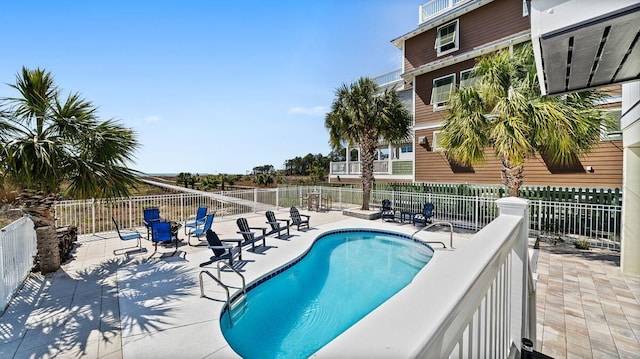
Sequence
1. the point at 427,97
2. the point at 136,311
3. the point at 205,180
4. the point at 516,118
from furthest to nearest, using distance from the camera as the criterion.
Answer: the point at 205,180
the point at 427,97
the point at 516,118
the point at 136,311

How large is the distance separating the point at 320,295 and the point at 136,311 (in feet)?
12.7

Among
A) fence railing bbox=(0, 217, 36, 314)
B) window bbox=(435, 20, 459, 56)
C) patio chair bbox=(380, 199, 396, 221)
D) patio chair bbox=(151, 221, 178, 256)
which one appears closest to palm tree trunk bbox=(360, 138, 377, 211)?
patio chair bbox=(380, 199, 396, 221)

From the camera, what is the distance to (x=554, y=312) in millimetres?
4121

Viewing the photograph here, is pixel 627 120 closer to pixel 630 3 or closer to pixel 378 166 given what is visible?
pixel 630 3

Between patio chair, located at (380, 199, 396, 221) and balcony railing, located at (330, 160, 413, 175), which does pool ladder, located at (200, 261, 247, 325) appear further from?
balcony railing, located at (330, 160, 413, 175)

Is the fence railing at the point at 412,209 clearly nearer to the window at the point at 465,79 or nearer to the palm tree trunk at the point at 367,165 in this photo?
the palm tree trunk at the point at 367,165

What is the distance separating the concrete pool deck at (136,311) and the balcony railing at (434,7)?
1384 centimetres

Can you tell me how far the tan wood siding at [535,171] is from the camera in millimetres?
10656

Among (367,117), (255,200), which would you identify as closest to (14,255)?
(255,200)

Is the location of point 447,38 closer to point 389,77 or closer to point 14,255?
point 389,77

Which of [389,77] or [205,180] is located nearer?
[389,77]

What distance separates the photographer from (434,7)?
15.4 meters

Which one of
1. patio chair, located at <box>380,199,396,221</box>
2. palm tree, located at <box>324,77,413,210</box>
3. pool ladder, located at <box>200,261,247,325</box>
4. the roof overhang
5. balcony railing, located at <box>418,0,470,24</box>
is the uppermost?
balcony railing, located at <box>418,0,470,24</box>

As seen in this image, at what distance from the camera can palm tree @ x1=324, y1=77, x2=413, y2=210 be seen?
13977mm
